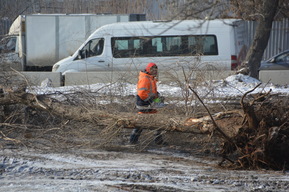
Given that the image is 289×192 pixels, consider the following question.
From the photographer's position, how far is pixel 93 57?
1716 centimetres

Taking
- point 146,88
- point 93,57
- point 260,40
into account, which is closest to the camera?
point 146,88

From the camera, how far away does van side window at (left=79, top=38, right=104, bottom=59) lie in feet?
56.1

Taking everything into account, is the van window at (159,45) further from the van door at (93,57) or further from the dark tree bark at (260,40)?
the dark tree bark at (260,40)

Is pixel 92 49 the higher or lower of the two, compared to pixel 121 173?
higher

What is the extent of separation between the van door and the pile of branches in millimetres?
10699

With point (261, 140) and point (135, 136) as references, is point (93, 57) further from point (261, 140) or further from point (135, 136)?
point (261, 140)

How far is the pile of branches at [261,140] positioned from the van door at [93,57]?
10.7 metres

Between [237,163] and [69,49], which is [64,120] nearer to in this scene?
[237,163]

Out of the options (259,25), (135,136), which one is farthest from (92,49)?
(135,136)

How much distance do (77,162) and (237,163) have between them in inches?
91.3

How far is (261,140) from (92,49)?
11.5 metres

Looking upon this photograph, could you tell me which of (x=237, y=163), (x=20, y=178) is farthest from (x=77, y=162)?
(x=237, y=163)

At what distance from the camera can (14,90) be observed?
8930mm

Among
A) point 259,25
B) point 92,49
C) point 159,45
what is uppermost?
point 259,25
